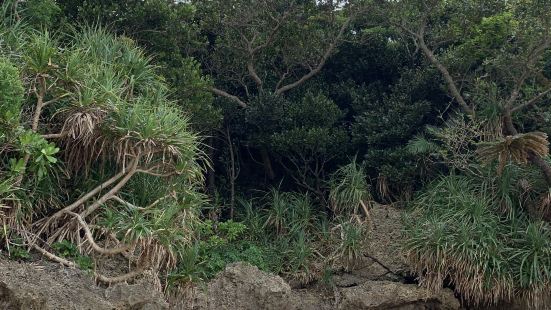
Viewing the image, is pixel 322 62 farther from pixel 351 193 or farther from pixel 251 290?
pixel 251 290

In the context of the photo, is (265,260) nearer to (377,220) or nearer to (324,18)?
(377,220)

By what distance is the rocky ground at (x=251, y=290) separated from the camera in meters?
7.93

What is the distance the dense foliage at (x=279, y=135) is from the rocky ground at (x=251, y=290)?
10.2 inches

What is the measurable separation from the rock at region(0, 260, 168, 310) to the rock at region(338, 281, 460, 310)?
3.79 m

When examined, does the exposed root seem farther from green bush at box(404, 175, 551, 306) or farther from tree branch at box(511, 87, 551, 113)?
tree branch at box(511, 87, 551, 113)

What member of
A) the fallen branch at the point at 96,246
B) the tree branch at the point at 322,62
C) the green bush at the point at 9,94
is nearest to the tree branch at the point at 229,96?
the tree branch at the point at 322,62

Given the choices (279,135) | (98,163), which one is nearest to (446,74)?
(279,135)

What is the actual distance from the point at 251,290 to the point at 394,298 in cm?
251

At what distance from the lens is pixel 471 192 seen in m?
12.9

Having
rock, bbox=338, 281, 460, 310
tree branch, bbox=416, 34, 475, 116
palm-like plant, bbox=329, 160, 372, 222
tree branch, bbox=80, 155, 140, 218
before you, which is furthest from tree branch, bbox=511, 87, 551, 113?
tree branch, bbox=80, 155, 140, 218

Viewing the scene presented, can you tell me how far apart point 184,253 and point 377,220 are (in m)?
4.36

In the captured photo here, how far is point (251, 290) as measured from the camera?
1054cm

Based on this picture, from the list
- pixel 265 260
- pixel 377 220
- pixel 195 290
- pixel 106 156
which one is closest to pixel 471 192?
pixel 377 220

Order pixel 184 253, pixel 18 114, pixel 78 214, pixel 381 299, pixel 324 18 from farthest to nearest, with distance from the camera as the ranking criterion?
pixel 324 18 → pixel 381 299 → pixel 184 253 → pixel 78 214 → pixel 18 114
